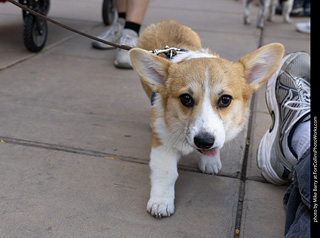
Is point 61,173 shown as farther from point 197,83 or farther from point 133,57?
point 197,83

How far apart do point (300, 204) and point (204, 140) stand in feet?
1.96

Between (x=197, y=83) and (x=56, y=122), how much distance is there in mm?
1599

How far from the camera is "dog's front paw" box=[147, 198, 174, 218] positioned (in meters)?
2.24

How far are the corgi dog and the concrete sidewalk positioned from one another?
0.23 m

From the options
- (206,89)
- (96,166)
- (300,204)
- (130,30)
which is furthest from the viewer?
(130,30)

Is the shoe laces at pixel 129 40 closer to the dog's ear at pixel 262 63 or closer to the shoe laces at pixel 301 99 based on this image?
the shoe laces at pixel 301 99

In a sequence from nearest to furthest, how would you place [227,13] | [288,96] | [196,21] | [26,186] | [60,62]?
[26,186], [288,96], [60,62], [196,21], [227,13]

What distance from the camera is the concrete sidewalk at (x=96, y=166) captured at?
2193 mm

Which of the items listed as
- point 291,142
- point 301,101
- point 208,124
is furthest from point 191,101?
point 301,101

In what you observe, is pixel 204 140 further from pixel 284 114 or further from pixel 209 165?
pixel 284 114

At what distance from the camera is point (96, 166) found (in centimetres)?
275

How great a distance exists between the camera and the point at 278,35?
6969mm

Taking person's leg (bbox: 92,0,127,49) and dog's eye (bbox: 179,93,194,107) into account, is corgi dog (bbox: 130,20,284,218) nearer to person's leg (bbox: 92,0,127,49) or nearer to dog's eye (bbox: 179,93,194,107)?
dog's eye (bbox: 179,93,194,107)

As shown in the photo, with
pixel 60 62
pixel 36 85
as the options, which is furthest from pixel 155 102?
pixel 60 62
